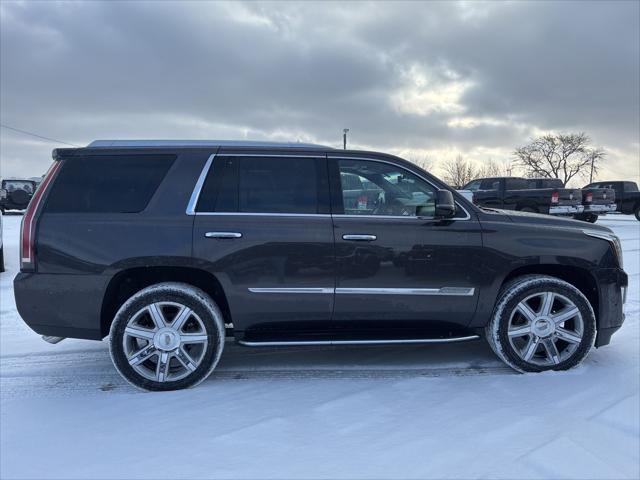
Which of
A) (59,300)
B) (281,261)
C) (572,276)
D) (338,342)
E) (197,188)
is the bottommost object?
(338,342)

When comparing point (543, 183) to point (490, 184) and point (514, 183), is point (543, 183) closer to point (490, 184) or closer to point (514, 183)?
point (514, 183)

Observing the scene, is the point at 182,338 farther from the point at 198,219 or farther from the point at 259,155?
the point at 259,155

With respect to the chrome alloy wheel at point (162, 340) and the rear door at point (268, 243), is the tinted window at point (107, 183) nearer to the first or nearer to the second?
the rear door at point (268, 243)

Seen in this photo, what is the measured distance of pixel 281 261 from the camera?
351cm

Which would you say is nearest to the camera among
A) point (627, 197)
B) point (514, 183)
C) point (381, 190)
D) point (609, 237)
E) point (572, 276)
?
point (381, 190)

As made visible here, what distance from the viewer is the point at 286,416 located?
3037 mm

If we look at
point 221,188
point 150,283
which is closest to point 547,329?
point 221,188

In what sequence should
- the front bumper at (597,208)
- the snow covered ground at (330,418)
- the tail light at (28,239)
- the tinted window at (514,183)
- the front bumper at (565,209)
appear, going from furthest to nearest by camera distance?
the tinted window at (514,183)
the front bumper at (597,208)
the front bumper at (565,209)
the tail light at (28,239)
the snow covered ground at (330,418)

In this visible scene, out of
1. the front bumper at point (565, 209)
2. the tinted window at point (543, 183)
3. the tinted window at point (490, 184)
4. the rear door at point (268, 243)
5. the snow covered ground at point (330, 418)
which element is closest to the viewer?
the snow covered ground at point (330, 418)

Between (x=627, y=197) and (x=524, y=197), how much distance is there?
7573 millimetres

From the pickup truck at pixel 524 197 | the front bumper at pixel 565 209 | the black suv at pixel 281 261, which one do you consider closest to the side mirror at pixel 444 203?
the black suv at pixel 281 261

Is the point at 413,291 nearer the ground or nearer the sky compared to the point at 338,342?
nearer the sky

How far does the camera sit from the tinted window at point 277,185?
3609mm

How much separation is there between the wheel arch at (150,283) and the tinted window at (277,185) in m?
0.64
